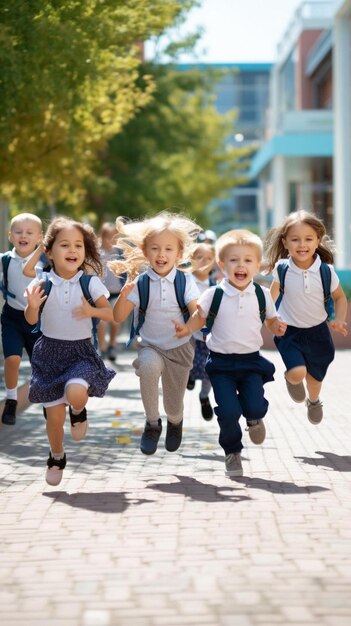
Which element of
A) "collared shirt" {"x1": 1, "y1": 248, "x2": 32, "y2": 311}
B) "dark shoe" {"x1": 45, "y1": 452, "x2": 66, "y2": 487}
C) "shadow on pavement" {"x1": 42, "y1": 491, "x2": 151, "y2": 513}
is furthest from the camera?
"collared shirt" {"x1": 1, "y1": 248, "x2": 32, "y2": 311}

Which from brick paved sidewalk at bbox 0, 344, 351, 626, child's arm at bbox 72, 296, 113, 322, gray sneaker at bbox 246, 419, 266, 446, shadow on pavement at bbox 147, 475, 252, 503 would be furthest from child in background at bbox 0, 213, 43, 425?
shadow on pavement at bbox 147, 475, 252, 503

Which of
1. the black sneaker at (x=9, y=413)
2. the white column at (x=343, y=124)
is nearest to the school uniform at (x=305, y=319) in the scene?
the black sneaker at (x=9, y=413)

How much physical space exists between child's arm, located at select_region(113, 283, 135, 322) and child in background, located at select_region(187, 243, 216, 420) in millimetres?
3966

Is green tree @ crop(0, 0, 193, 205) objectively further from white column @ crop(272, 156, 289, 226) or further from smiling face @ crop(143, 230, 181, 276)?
white column @ crop(272, 156, 289, 226)

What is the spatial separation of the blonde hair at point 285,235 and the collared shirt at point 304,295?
0.16 meters

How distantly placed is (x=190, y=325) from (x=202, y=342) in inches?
181

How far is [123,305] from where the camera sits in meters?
8.88

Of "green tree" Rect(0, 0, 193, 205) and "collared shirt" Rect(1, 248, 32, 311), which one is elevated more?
"green tree" Rect(0, 0, 193, 205)

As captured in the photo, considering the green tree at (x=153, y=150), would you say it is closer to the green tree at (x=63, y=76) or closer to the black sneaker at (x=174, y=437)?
the green tree at (x=63, y=76)

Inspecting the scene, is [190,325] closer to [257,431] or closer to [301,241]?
[257,431]

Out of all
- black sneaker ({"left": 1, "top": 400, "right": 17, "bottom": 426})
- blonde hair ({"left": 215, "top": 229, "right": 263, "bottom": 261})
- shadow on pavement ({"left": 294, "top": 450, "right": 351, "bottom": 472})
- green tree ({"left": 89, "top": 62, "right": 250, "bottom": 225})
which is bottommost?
shadow on pavement ({"left": 294, "top": 450, "right": 351, "bottom": 472})

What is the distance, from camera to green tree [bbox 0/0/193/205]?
15648 millimetres

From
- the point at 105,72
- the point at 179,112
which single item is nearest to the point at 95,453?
the point at 105,72

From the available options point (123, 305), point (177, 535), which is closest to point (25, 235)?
point (123, 305)
